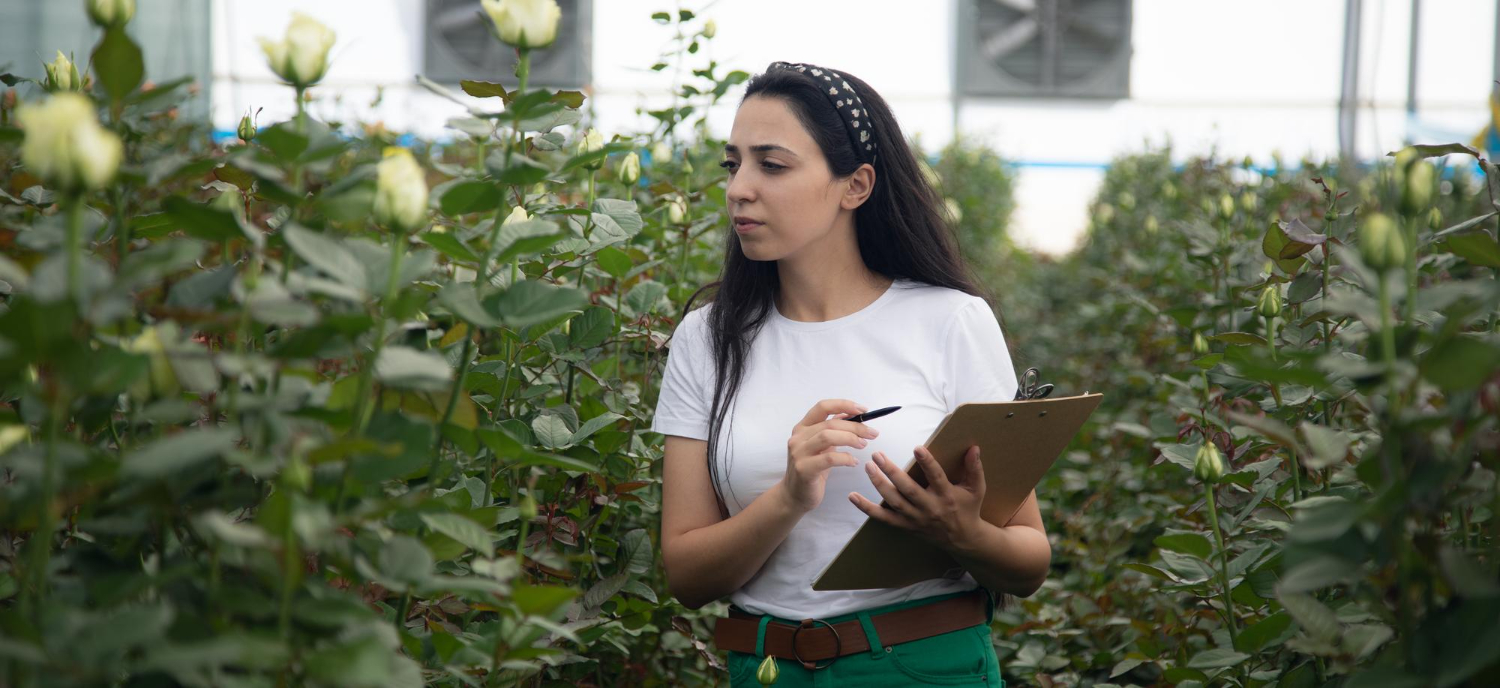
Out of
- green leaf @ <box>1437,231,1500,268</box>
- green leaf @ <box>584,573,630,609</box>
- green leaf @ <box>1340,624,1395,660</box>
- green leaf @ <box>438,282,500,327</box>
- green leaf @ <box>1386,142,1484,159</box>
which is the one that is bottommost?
green leaf @ <box>584,573,630,609</box>

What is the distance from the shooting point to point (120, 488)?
769 mm

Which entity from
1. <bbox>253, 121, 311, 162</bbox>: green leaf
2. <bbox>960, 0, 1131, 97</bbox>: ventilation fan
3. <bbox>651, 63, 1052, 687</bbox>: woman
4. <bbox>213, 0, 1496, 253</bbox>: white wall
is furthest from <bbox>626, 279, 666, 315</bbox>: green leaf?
<bbox>960, 0, 1131, 97</bbox>: ventilation fan

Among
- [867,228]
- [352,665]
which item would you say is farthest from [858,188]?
[352,665]

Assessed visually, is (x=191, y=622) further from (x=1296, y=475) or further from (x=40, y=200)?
(x=1296, y=475)

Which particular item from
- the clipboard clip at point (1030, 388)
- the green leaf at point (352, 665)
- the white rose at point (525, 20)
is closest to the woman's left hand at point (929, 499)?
the clipboard clip at point (1030, 388)

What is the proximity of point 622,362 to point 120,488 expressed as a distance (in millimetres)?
1420

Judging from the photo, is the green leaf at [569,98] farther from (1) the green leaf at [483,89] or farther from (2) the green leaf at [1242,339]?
(2) the green leaf at [1242,339]

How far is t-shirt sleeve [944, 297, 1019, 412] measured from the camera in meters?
1.65

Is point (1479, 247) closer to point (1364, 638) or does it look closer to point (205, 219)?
point (1364, 638)

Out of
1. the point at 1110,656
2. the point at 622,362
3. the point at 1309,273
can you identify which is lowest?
the point at 1110,656

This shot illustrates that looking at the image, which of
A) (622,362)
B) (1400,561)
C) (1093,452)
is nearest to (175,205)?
(1400,561)

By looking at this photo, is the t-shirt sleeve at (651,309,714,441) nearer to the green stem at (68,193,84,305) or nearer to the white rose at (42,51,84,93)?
the white rose at (42,51,84,93)

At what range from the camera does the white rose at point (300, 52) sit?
81cm

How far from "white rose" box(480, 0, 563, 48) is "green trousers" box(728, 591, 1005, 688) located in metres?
0.93
